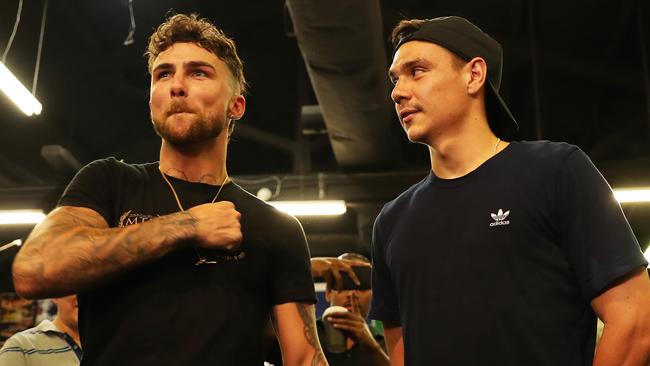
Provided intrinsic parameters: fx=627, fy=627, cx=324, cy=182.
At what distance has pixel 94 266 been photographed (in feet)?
5.10

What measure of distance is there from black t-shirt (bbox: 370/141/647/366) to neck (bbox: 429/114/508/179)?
0.15 ft

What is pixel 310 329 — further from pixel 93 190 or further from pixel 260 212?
pixel 93 190

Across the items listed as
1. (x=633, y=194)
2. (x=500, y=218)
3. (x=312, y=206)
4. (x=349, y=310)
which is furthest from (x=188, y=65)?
(x=633, y=194)

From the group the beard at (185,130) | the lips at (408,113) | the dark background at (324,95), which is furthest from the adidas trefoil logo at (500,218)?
the dark background at (324,95)

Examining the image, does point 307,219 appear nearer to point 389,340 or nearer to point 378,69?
point 378,69

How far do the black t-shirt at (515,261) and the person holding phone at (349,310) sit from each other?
1.31 m

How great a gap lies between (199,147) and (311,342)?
70 centimetres

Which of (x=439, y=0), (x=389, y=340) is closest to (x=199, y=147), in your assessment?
(x=389, y=340)

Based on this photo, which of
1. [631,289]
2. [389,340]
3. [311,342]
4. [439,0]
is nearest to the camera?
[631,289]

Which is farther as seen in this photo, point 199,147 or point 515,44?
point 515,44

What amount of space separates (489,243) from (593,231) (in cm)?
26

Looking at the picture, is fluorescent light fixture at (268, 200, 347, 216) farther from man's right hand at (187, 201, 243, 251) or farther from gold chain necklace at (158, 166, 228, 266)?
man's right hand at (187, 201, 243, 251)

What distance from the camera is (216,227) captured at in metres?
1.64

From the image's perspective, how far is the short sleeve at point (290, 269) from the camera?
1853mm
